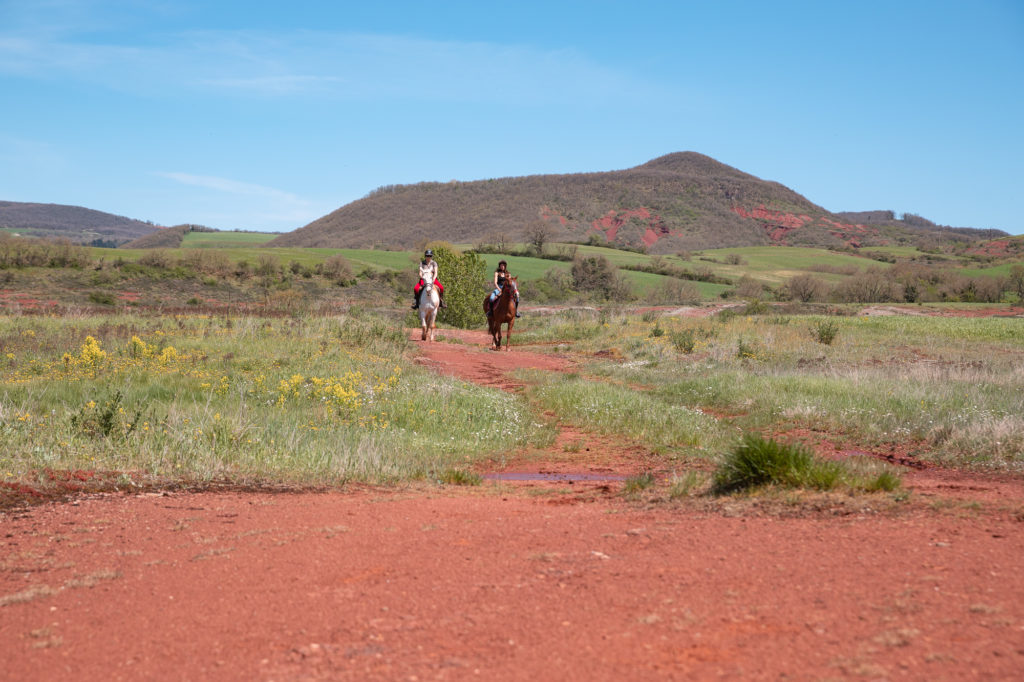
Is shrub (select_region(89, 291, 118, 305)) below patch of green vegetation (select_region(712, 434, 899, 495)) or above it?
below

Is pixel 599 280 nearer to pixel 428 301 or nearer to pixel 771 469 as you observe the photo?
pixel 428 301

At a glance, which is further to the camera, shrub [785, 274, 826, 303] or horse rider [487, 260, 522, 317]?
shrub [785, 274, 826, 303]

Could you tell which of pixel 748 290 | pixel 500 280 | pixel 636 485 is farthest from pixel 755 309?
pixel 636 485

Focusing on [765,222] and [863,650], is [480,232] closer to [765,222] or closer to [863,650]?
[765,222]

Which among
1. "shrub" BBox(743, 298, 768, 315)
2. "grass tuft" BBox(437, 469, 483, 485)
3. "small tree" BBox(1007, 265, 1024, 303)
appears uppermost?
"small tree" BBox(1007, 265, 1024, 303)

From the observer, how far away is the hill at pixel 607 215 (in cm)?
11862

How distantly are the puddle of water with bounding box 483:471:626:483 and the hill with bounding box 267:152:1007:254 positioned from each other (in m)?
100

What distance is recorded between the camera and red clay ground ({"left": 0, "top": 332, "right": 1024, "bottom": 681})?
3.40 metres

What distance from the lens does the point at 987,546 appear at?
186 inches

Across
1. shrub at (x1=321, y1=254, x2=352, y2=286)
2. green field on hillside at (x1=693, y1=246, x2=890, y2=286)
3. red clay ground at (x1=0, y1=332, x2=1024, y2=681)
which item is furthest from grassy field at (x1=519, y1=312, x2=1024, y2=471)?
green field on hillside at (x1=693, y1=246, x2=890, y2=286)

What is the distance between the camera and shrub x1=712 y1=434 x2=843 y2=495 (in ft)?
21.0

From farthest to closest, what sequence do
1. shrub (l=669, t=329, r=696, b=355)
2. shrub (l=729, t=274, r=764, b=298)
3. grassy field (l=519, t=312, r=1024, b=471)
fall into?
shrub (l=729, t=274, r=764, b=298)
shrub (l=669, t=329, r=696, b=355)
grassy field (l=519, t=312, r=1024, b=471)

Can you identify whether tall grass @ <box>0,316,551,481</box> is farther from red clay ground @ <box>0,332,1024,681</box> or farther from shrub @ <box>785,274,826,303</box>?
shrub @ <box>785,274,826,303</box>

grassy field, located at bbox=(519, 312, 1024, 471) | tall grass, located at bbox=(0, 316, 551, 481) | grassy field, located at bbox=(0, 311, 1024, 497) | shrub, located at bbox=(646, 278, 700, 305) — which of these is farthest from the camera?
shrub, located at bbox=(646, 278, 700, 305)
